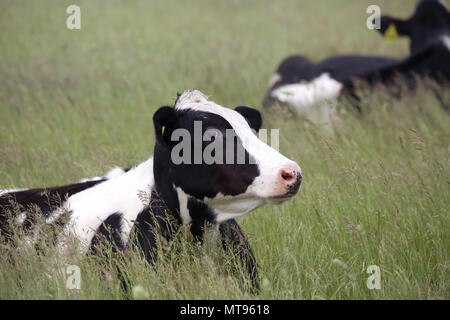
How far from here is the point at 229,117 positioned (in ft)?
10.6

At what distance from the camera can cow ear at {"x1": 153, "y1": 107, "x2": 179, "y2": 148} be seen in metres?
3.18

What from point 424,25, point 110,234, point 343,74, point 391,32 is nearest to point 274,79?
point 343,74

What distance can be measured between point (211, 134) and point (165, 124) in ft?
0.92

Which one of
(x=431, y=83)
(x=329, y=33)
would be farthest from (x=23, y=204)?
(x=329, y=33)

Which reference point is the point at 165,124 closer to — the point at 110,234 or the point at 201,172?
the point at 201,172

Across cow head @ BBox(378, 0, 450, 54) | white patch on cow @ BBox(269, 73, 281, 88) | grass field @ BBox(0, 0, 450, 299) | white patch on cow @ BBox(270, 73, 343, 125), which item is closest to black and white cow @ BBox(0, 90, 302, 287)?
grass field @ BBox(0, 0, 450, 299)

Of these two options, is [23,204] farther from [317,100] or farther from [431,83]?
[431,83]

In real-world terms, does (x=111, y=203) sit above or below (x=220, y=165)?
below

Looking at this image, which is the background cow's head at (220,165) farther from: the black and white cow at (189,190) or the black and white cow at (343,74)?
the black and white cow at (343,74)

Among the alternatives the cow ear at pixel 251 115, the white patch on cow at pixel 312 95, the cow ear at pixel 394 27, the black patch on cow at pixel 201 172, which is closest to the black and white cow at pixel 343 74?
the white patch on cow at pixel 312 95

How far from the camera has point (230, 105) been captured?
26.2ft

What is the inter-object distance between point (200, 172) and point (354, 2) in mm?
17887

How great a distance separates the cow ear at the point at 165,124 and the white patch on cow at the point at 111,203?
1.15 ft

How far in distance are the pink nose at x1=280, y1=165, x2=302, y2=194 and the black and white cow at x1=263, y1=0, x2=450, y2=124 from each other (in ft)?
15.9
